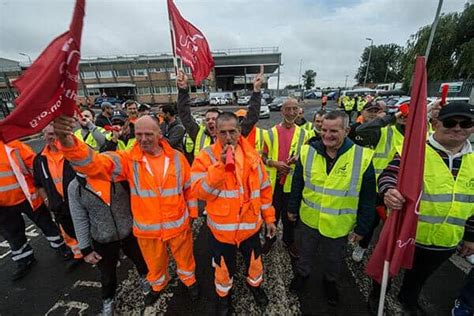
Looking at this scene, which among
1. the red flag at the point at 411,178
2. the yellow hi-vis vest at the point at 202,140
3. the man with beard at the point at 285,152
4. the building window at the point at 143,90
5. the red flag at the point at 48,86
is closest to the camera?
the red flag at the point at 48,86

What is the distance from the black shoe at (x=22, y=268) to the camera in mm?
3018

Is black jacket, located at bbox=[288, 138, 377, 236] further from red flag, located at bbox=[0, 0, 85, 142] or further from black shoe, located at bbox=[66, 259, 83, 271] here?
black shoe, located at bbox=[66, 259, 83, 271]

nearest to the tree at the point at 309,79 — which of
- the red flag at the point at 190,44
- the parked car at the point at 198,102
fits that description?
the parked car at the point at 198,102

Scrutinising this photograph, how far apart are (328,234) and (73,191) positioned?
2.48m

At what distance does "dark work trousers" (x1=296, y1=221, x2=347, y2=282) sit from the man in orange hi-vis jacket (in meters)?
0.43

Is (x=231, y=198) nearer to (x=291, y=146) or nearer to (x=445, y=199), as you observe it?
(x=291, y=146)

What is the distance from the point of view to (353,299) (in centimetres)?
249

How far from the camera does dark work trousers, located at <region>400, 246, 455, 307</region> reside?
196 centimetres

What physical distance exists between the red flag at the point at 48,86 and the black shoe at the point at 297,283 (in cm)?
277

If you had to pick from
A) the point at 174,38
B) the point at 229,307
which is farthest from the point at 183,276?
the point at 174,38

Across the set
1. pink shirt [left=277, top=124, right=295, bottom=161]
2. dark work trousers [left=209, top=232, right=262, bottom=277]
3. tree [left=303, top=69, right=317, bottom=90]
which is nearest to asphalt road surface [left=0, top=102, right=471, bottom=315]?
dark work trousers [left=209, top=232, right=262, bottom=277]

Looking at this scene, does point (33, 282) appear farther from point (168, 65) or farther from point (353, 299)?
point (168, 65)

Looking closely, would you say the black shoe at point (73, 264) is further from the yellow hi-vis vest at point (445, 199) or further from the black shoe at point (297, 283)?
the yellow hi-vis vest at point (445, 199)

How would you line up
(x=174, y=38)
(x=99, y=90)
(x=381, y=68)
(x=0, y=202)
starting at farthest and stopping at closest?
1. (x=381, y=68)
2. (x=99, y=90)
3. (x=174, y=38)
4. (x=0, y=202)
